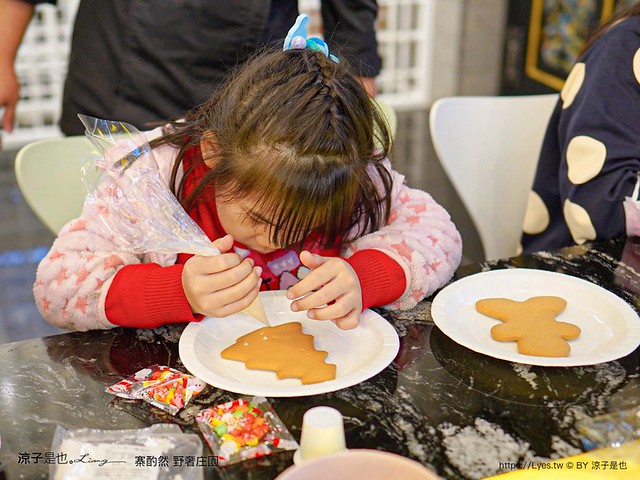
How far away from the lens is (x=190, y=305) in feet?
3.66

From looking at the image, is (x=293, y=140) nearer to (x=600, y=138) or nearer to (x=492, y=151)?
(x=600, y=138)

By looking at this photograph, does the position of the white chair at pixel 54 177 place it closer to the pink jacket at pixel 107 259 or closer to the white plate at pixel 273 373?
the pink jacket at pixel 107 259

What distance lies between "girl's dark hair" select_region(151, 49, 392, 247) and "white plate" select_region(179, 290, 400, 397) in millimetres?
129

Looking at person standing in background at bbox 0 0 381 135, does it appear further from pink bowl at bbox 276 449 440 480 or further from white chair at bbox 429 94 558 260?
pink bowl at bbox 276 449 440 480

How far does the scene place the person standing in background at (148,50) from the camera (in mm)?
1763

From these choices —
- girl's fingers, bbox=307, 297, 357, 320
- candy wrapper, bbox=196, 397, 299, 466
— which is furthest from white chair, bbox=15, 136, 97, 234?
candy wrapper, bbox=196, 397, 299, 466

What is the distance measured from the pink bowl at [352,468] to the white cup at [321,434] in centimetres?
7

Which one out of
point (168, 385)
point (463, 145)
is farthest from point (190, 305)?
point (463, 145)

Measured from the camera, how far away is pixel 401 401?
960 millimetres

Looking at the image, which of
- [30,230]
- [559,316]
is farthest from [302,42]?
[30,230]

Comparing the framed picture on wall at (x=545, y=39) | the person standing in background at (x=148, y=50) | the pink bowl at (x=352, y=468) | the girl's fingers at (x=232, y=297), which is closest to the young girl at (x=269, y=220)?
the girl's fingers at (x=232, y=297)

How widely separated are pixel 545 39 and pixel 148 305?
353 cm

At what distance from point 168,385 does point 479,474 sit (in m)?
0.39

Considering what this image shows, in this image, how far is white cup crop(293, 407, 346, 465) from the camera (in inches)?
30.9
